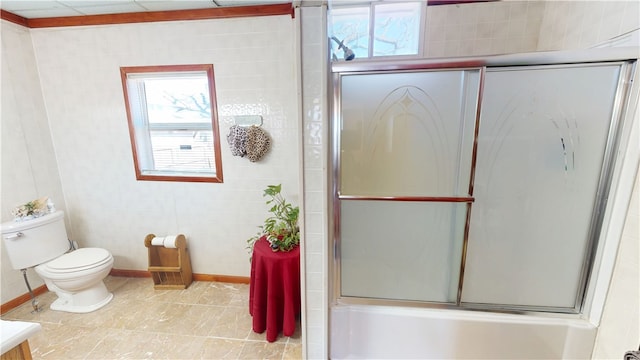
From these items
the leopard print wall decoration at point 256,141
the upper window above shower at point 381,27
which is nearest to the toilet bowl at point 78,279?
the leopard print wall decoration at point 256,141

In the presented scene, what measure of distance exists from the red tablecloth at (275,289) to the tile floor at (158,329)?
134mm

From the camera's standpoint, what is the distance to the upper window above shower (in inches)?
78.4

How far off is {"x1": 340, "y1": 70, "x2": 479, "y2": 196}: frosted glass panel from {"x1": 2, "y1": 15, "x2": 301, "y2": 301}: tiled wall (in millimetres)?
719

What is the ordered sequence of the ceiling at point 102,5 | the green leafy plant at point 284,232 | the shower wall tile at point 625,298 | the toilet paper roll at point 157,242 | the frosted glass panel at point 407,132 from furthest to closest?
the toilet paper roll at point 157,242
the ceiling at point 102,5
the green leafy plant at point 284,232
the frosted glass panel at point 407,132
the shower wall tile at point 625,298

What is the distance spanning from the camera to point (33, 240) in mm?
1994

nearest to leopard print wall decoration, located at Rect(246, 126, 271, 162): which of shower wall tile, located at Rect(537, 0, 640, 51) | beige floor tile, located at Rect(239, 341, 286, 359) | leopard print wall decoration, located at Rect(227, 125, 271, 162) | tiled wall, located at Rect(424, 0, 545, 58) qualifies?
leopard print wall decoration, located at Rect(227, 125, 271, 162)

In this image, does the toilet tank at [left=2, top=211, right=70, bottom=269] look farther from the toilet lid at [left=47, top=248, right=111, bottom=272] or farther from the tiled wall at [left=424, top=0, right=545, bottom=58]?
the tiled wall at [left=424, top=0, right=545, bottom=58]

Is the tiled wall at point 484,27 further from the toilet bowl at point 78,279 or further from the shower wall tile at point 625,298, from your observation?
the toilet bowl at point 78,279

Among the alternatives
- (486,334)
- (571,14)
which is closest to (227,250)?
(486,334)

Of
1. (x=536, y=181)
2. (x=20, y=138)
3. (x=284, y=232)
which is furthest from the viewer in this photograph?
(x=20, y=138)

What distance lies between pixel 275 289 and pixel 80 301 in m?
1.71

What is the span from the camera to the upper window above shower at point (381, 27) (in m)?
1.99

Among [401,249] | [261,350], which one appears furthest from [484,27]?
[261,350]

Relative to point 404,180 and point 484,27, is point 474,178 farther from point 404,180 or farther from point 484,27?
point 484,27
